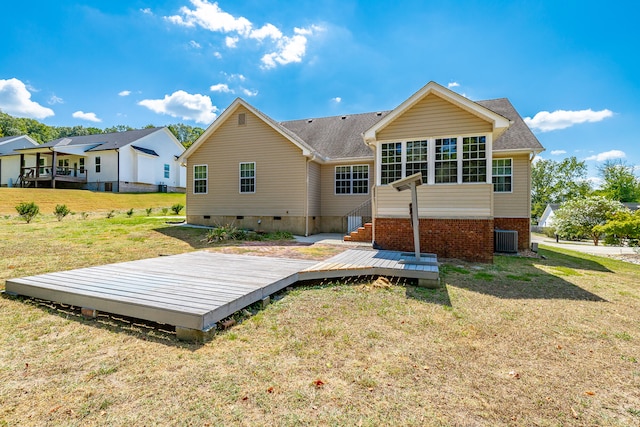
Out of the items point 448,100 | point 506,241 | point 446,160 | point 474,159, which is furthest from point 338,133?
point 506,241

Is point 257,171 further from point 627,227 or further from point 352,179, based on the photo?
point 627,227

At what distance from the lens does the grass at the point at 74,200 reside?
793 inches

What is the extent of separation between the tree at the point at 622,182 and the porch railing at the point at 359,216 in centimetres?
5664

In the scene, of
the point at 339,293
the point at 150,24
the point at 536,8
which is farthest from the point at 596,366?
the point at 150,24

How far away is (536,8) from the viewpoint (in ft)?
36.1

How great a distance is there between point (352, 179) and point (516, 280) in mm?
9136

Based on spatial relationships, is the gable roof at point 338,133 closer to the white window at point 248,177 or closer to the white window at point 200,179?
the white window at point 248,177

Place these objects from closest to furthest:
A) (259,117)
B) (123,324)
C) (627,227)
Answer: (123,324) < (259,117) < (627,227)

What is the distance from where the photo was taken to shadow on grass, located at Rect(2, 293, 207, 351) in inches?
135

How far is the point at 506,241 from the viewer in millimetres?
11141

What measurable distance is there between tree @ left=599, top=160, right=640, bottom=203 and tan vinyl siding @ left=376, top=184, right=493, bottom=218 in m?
57.9

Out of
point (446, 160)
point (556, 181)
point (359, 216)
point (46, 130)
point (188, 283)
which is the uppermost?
point (46, 130)

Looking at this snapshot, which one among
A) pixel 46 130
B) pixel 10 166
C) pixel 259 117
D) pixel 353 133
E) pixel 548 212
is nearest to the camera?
pixel 259 117

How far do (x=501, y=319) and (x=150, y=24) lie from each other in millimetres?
18405
